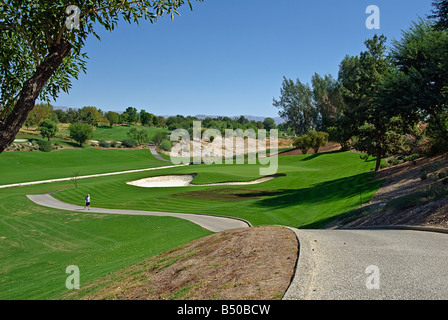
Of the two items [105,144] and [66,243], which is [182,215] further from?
[105,144]

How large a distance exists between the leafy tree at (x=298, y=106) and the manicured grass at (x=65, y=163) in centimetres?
3833

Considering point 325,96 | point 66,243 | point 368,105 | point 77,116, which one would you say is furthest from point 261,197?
point 77,116

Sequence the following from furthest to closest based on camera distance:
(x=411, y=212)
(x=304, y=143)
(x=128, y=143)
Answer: (x=128, y=143), (x=304, y=143), (x=411, y=212)

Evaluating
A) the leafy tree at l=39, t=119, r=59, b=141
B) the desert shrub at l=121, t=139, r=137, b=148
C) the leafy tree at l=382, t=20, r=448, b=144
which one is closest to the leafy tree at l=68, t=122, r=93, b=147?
the leafy tree at l=39, t=119, r=59, b=141

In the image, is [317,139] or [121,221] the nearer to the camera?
[121,221]

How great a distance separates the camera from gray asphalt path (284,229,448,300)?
5621 mm

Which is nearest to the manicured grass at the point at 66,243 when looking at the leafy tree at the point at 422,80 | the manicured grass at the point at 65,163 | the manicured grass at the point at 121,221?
the manicured grass at the point at 121,221

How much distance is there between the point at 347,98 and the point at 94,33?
34161 millimetres

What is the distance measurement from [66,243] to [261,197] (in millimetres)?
18542

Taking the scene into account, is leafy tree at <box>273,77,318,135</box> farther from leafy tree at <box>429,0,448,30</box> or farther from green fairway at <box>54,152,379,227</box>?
leafy tree at <box>429,0,448,30</box>

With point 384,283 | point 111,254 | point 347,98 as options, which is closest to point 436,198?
point 384,283

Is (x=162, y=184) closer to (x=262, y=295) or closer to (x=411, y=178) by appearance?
(x=411, y=178)

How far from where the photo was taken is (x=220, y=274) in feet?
24.1
